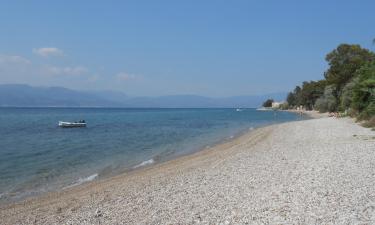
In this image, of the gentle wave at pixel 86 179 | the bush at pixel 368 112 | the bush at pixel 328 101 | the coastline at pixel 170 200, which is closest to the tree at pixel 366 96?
the bush at pixel 368 112

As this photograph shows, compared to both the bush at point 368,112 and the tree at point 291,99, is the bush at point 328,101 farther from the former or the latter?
the tree at point 291,99

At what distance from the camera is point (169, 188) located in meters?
13.4

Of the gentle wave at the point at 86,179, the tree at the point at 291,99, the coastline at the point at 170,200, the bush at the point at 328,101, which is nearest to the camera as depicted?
the coastline at the point at 170,200

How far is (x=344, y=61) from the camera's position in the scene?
80.1 meters

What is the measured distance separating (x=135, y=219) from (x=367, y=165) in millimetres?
9121

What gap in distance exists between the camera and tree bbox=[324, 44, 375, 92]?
241ft

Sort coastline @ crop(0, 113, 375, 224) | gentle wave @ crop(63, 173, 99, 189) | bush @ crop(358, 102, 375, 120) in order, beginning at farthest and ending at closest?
1. bush @ crop(358, 102, 375, 120)
2. gentle wave @ crop(63, 173, 99, 189)
3. coastline @ crop(0, 113, 375, 224)

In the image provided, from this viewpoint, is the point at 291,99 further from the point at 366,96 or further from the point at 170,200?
the point at 170,200

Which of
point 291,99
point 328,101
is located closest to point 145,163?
point 328,101

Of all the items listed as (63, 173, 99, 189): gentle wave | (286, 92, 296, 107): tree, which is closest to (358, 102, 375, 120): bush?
(63, 173, 99, 189): gentle wave

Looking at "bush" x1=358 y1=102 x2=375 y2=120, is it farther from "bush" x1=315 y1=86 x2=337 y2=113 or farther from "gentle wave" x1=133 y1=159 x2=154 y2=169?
"bush" x1=315 y1=86 x2=337 y2=113

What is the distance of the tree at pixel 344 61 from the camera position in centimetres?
7331

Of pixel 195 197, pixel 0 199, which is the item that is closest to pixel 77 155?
pixel 0 199

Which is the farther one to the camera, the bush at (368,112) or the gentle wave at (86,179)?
the bush at (368,112)
